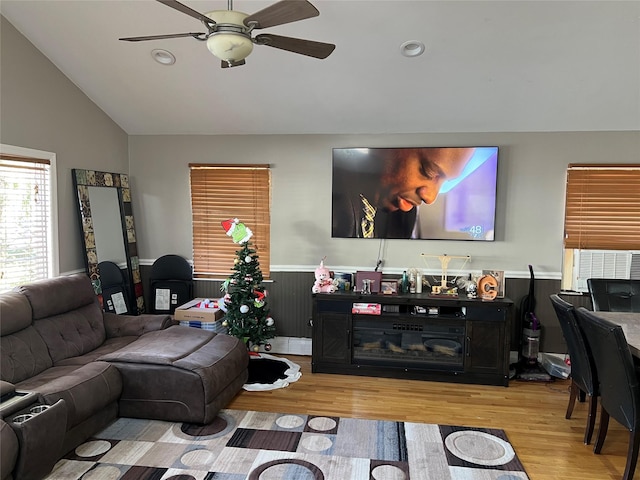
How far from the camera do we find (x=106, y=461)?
113 inches

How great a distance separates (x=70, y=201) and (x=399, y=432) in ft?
11.5

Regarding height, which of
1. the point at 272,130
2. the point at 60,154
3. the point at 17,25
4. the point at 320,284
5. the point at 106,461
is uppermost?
the point at 17,25

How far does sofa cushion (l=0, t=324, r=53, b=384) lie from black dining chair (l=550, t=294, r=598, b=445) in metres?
3.69

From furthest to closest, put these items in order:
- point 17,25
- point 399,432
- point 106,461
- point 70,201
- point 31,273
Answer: point 70,201 → point 31,273 → point 17,25 → point 399,432 → point 106,461

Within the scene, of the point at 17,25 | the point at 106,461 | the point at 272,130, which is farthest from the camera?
the point at 272,130

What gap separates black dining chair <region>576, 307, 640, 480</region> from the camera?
2537 millimetres

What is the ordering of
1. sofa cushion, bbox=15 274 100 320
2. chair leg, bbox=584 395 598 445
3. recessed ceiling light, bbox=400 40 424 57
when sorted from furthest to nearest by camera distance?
recessed ceiling light, bbox=400 40 424 57
sofa cushion, bbox=15 274 100 320
chair leg, bbox=584 395 598 445

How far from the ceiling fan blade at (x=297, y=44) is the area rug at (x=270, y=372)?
9.24 ft

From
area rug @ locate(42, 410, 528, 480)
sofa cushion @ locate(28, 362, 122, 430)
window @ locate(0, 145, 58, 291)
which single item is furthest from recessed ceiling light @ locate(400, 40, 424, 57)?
sofa cushion @ locate(28, 362, 122, 430)

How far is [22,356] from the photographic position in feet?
10.3

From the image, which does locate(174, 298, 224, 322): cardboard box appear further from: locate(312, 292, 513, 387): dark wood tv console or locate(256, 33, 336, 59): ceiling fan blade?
locate(256, 33, 336, 59): ceiling fan blade

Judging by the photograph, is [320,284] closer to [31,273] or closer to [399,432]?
[399,432]

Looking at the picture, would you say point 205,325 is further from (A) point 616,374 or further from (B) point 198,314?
(A) point 616,374

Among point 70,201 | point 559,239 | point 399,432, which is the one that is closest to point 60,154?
point 70,201
